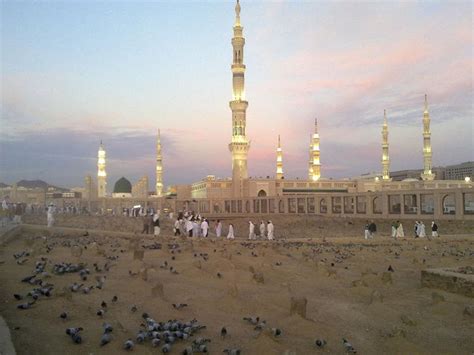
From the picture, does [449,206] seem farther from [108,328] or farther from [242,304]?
[108,328]

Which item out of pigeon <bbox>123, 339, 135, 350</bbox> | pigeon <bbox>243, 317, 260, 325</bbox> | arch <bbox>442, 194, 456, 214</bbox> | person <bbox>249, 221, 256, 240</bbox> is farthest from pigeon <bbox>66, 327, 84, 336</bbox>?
arch <bbox>442, 194, 456, 214</bbox>

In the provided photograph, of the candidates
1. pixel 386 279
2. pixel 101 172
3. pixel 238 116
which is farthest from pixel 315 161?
pixel 386 279

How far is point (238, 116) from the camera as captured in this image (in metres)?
59.5

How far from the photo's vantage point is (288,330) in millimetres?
6375

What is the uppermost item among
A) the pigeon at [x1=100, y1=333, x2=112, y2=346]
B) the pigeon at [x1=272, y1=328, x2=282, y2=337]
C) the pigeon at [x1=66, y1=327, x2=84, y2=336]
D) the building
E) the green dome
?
the building

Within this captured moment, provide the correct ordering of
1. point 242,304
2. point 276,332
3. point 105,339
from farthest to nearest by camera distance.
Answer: point 242,304 < point 276,332 < point 105,339

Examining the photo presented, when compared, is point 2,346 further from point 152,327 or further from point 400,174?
point 400,174

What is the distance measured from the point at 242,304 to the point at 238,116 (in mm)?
53145

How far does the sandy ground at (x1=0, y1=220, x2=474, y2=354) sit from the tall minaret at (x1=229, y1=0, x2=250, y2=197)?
154ft

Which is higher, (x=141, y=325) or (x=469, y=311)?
(x=141, y=325)

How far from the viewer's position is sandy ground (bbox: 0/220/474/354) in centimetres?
569

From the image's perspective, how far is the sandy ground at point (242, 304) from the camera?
569 cm

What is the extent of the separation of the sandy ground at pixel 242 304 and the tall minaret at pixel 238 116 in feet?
154

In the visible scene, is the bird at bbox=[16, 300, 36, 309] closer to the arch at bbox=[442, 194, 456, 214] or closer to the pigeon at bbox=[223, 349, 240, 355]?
the pigeon at bbox=[223, 349, 240, 355]
